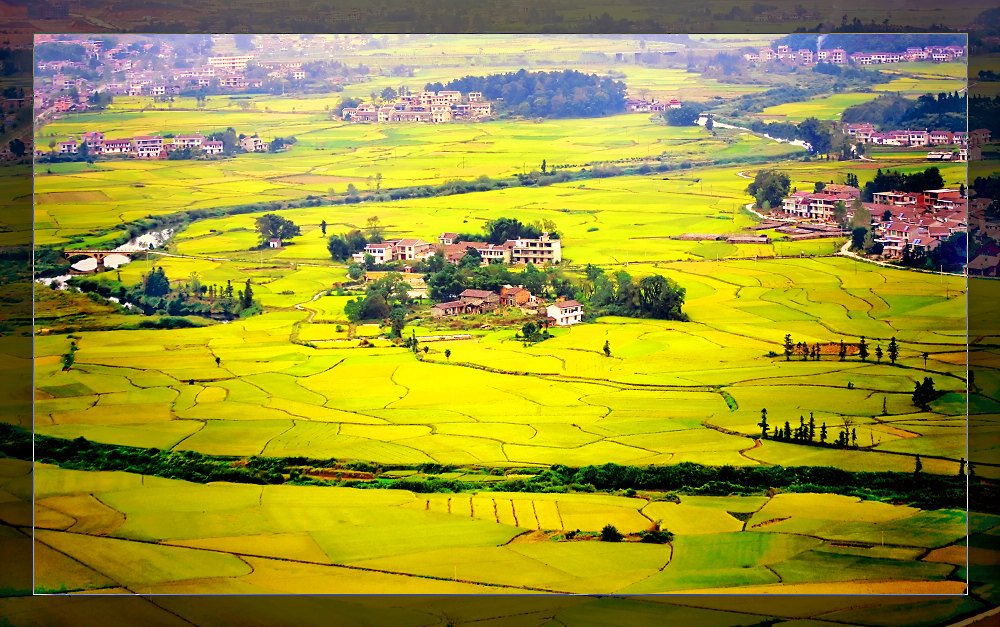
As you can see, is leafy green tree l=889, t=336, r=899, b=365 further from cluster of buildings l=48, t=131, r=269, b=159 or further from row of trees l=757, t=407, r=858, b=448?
cluster of buildings l=48, t=131, r=269, b=159

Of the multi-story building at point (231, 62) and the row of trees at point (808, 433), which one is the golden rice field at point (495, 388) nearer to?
the row of trees at point (808, 433)

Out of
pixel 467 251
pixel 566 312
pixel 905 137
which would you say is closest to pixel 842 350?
pixel 905 137

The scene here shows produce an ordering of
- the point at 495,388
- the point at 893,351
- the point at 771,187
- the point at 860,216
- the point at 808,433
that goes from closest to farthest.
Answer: the point at 808,433
the point at 495,388
the point at 893,351
the point at 860,216
the point at 771,187

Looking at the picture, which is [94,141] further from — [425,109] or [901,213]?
[901,213]

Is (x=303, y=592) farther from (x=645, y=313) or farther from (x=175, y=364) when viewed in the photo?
(x=645, y=313)

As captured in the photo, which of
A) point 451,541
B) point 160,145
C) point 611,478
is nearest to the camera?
point 451,541

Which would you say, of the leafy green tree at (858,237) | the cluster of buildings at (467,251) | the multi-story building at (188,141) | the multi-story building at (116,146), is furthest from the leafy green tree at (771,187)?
the multi-story building at (116,146)

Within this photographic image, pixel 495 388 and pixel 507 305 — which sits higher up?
pixel 507 305
